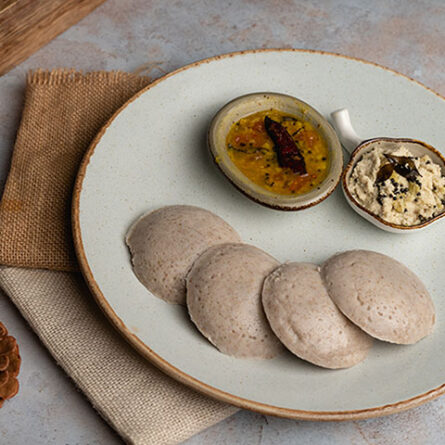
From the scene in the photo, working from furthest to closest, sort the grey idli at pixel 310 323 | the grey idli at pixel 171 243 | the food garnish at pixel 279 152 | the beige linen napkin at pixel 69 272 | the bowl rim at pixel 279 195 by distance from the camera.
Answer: the food garnish at pixel 279 152, the bowl rim at pixel 279 195, the grey idli at pixel 171 243, the beige linen napkin at pixel 69 272, the grey idli at pixel 310 323

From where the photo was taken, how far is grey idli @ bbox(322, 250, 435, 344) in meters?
3.01

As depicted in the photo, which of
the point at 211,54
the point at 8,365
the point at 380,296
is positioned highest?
the point at 211,54

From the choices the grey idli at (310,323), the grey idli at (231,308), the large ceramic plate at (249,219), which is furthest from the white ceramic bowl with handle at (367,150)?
the grey idli at (231,308)

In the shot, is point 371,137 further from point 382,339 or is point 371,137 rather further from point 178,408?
point 178,408

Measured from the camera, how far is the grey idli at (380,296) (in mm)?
3014

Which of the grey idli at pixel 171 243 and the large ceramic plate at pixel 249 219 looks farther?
the grey idli at pixel 171 243

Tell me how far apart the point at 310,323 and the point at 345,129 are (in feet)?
5.35

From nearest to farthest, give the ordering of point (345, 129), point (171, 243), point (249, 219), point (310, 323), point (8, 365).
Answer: point (310, 323) < point (8, 365) < point (171, 243) < point (249, 219) < point (345, 129)

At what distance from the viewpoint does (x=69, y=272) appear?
352 cm

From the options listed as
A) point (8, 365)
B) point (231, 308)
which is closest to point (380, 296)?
point (231, 308)

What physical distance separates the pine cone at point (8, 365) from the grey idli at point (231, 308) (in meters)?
0.94

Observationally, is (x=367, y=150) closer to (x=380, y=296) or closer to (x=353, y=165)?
(x=353, y=165)

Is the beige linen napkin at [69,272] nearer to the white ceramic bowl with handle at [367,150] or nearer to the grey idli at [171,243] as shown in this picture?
the grey idli at [171,243]

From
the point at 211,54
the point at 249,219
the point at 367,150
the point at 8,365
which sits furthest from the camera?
the point at 211,54
